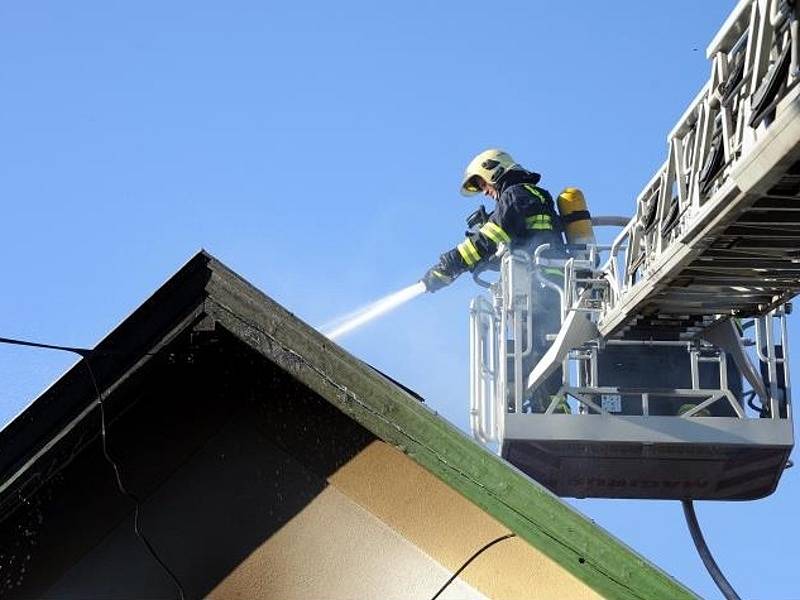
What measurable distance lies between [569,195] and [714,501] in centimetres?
311

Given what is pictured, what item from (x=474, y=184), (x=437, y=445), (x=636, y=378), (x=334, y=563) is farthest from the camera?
(x=474, y=184)

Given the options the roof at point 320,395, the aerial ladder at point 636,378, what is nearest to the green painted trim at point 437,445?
the roof at point 320,395

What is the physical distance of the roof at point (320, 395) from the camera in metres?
3.88

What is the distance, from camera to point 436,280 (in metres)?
13.4

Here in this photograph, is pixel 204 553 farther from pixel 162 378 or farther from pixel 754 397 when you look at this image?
pixel 754 397

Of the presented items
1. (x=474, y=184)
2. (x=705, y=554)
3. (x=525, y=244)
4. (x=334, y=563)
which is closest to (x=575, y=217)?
(x=525, y=244)

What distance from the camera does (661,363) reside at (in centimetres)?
1292

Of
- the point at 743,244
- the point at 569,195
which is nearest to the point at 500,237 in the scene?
the point at 569,195

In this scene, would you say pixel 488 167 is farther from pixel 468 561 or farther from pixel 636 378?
pixel 468 561

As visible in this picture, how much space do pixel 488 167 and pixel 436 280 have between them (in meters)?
1.34

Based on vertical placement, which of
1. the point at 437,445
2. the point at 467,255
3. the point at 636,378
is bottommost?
the point at 636,378

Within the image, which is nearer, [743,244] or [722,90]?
[722,90]

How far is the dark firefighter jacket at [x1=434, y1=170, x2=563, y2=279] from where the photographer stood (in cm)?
1330

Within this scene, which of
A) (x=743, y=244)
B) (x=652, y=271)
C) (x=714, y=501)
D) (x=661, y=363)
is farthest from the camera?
(x=714, y=501)
